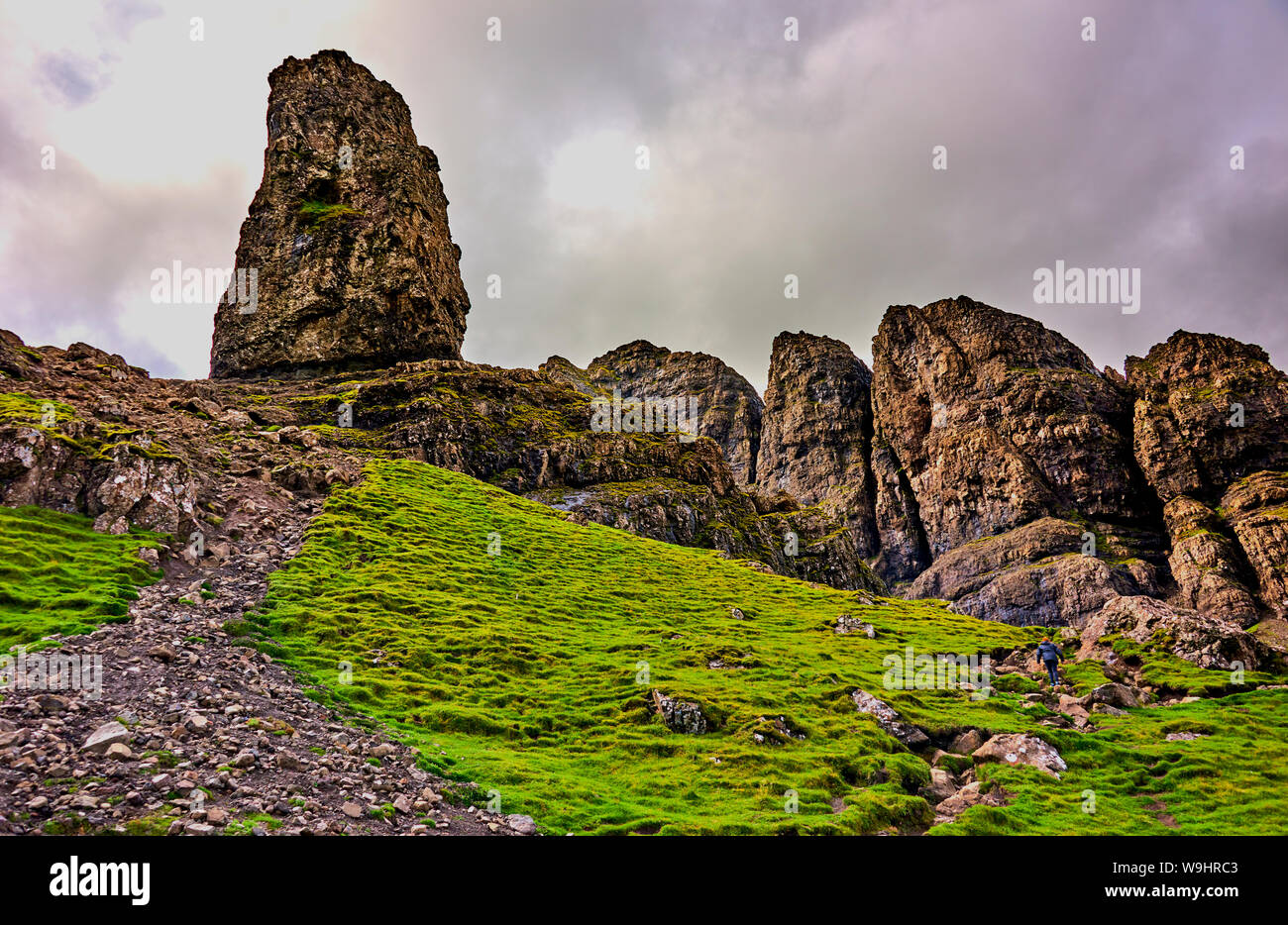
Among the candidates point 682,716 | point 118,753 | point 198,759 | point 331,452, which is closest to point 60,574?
point 118,753

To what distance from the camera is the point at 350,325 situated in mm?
125500

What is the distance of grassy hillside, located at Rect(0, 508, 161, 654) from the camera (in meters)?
24.9

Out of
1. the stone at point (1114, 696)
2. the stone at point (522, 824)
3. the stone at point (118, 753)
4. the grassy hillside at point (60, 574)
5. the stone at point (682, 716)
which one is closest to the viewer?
the stone at point (118, 753)

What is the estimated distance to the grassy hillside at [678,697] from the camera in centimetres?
2234

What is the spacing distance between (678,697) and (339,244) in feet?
426

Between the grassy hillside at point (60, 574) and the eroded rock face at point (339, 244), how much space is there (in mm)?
94826

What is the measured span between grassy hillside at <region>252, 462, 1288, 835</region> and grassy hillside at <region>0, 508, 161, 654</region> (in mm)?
6711

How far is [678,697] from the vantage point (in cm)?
3080

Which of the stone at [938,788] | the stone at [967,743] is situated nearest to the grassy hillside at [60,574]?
the stone at [938,788]

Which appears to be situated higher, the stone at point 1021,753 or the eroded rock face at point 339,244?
the eroded rock face at point 339,244

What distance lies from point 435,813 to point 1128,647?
4673 centimetres

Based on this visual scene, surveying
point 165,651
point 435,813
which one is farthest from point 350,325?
point 435,813

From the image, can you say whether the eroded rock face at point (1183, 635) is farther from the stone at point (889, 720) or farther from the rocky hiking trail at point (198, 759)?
the rocky hiking trail at point (198, 759)

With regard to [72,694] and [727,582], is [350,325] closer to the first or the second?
[727,582]
